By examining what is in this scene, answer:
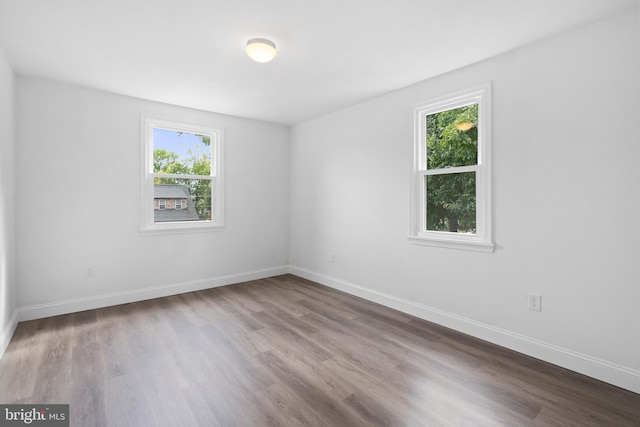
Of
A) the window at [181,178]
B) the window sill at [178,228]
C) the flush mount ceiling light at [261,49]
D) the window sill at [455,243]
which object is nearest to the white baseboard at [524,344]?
the window sill at [455,243]

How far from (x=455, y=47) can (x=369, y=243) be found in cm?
230

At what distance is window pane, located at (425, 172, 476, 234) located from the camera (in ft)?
9.78

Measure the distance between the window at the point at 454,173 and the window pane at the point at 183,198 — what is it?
2.94 meters

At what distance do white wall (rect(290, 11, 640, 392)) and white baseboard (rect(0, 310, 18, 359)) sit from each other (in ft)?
12.0

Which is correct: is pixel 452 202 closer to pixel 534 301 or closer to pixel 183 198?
pixel 534 301

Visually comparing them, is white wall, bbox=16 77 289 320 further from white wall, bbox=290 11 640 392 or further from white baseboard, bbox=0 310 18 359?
white wall, bbox=290 11 640 392

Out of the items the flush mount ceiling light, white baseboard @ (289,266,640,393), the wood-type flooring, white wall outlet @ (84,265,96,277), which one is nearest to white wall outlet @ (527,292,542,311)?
white baseboard @ (289,266,640,393)

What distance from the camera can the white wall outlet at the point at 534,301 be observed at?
8.11ft

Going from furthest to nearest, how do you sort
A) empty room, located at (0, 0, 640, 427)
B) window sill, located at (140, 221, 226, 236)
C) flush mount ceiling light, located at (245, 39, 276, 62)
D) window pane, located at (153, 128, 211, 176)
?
window pane, located at (153, 128, 211, 176), window sill, located at (140, 221, 226, 236), flush mount ceiling light, located at (245, 39, 276, 62), empty room, located at (0, 0, 640, 427)

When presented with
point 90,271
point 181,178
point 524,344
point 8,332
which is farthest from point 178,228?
point 524,344

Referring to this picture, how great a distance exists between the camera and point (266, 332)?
9.67 ft

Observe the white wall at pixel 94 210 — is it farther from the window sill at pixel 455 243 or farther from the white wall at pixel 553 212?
the window sill at pixel 455 243

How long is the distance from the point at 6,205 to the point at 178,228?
1.69 m

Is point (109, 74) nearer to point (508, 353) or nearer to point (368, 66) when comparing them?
point (368, 66)
